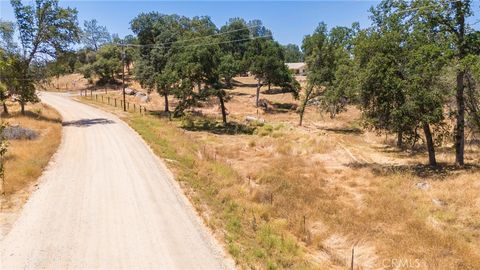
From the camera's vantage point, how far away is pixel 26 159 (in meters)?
18.8

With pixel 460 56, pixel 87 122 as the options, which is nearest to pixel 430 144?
pixel 460 56

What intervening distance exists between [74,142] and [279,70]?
44.8m

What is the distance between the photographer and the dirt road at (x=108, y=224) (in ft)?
32.6

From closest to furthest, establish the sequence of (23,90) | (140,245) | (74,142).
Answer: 1. (140,245)
2. (74,142)
3. (23,90)

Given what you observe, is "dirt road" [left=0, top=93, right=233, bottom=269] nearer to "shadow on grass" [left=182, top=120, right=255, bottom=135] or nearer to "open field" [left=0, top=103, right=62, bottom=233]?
"open field" [left=0, top=103, right=62, bottom=233]

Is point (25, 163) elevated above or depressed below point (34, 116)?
below

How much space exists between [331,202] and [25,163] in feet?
52.8

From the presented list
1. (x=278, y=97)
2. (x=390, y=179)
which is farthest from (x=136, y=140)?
(x=278, y=97)

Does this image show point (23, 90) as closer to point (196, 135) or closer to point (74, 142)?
point (74, 142)

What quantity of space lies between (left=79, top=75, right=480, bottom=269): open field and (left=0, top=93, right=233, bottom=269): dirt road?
1139 mm

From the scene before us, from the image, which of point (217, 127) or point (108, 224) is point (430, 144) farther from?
point (217, 127)

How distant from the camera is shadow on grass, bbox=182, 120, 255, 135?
40.9 m

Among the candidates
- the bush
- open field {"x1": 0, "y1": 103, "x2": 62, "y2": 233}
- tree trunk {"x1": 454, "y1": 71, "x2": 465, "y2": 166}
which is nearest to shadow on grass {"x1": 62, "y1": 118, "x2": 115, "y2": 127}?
open field {"x1": 0, "y1": 103, "x2": 62, "y2": 233}

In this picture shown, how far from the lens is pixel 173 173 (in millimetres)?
19016
